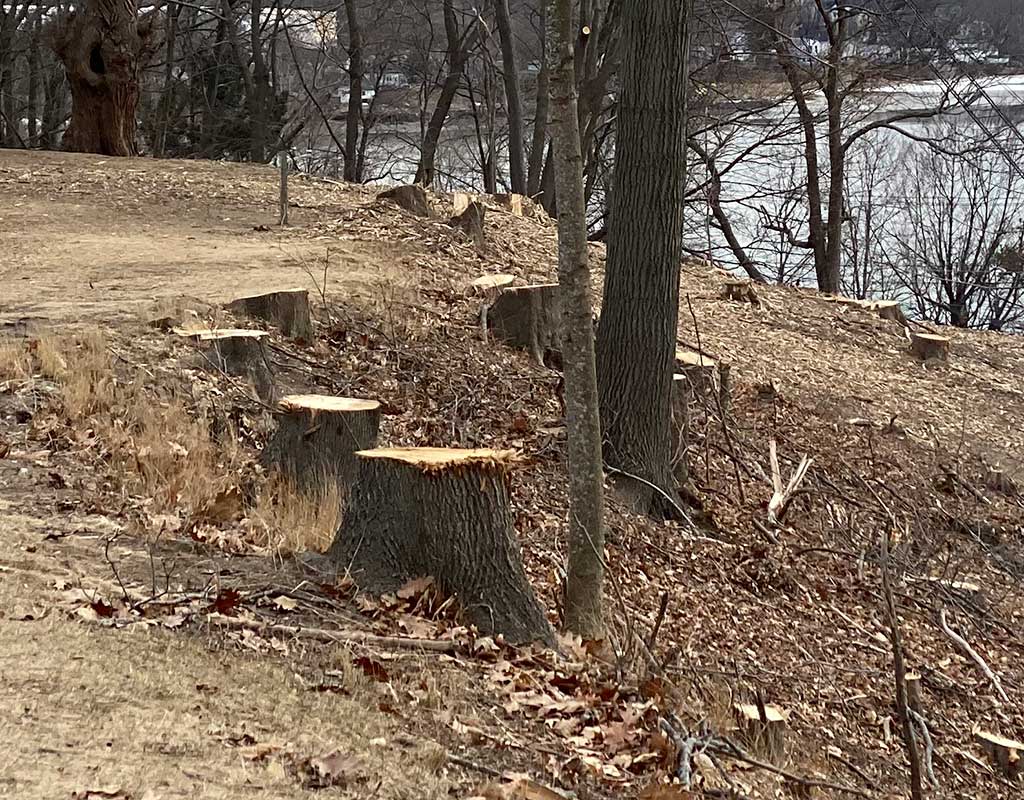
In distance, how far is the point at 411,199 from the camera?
42.7 feet

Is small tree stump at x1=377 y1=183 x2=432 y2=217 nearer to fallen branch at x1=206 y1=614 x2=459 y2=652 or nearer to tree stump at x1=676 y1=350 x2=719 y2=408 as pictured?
tree stump at x1=676 y1=350 x2=719 y2=408

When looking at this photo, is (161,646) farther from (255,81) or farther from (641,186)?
(255,81)

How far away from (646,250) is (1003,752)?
363 cm

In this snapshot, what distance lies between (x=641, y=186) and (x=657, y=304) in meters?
0.76

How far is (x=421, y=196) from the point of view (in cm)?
1311

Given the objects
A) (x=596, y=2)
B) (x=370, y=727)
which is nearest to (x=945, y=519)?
A: (x=370, y=727)

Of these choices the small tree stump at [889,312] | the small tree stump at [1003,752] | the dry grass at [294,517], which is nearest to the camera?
the dry grass at [294,517]

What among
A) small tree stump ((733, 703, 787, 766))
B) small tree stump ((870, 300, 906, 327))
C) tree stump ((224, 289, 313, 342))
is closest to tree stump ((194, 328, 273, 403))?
tree stump ((224, 289, 313, 342))

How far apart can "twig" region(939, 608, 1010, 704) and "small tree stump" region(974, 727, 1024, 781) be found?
0.47 metres

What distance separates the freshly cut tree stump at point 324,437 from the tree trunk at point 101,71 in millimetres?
12134

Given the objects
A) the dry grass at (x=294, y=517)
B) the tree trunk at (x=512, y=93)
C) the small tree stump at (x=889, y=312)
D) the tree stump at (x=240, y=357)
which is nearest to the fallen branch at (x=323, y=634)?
the dry grass at (x=294, y=517)

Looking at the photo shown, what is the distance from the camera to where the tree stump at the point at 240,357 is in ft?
23.7

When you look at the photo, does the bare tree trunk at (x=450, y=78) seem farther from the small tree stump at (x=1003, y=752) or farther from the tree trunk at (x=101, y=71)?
the small tree stump at (x=1003, y=752)

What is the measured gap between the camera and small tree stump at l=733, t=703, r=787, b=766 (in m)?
4.75
